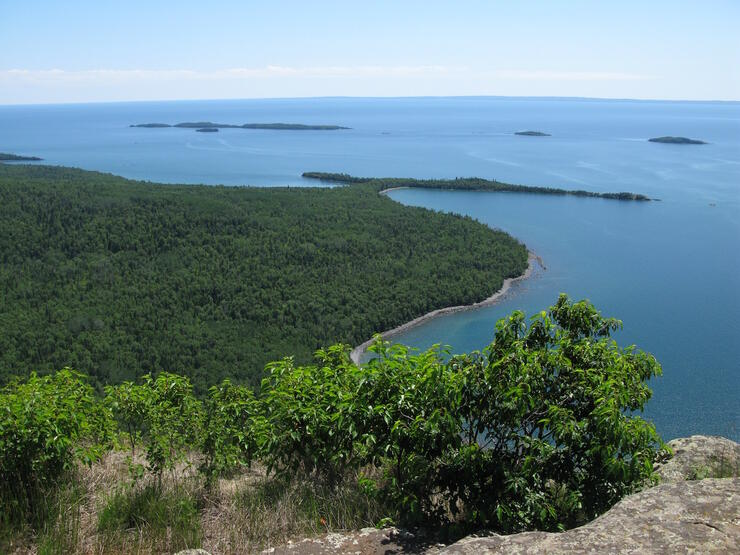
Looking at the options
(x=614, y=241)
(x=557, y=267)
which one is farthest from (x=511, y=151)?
(x=557, y=267)

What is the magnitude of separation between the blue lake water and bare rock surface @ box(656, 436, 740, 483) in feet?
40.6

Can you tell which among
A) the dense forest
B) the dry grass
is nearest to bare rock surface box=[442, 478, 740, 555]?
the dry grass

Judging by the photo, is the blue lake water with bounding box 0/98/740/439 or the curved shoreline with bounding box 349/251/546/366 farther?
the curved shoreline with bounding box 349/251/546/366

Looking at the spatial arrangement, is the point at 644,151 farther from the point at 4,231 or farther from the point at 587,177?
the point at 4,231

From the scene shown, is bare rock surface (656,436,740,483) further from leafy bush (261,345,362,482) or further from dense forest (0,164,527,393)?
dense forest (0,164,527,393)

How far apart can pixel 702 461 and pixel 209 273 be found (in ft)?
155

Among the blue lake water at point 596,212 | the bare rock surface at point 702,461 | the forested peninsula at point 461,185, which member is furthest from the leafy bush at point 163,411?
the forested peninsula at point 461,185

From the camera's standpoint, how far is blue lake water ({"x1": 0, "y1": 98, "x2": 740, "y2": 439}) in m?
38.5

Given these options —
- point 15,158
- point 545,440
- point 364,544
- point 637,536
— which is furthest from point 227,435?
point 15,158

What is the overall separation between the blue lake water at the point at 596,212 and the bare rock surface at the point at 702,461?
1239cm

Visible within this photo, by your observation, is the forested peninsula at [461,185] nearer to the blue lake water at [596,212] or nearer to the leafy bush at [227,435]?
the blue lake water at [596,212]

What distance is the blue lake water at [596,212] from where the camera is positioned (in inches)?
1515

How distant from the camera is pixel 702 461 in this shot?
21.1ft

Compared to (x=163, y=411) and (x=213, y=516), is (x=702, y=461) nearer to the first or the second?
(x=213, y=516)
